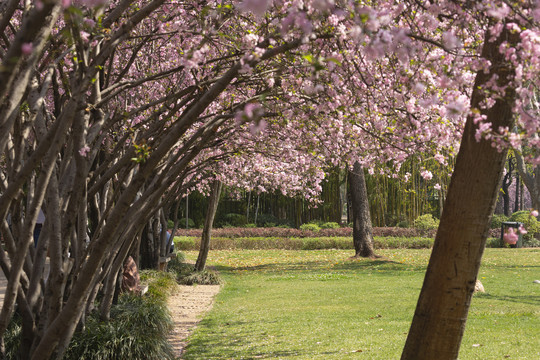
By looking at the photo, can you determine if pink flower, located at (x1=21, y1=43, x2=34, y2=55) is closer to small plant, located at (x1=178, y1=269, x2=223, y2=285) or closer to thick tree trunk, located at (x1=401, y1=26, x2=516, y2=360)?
thick tree trunk, located at (x1=401, y1=26, x2=516, y2=360)

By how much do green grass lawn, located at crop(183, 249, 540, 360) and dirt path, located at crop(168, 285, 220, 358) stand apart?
18 centimetres

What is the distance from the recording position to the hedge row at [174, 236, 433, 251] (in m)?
23.5

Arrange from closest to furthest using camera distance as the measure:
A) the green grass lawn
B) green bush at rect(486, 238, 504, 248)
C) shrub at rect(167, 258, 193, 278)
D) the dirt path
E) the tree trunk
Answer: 1. the green grass lawn
2. the dirt path
3. the tree trunk
4. shrub at rect(167, 258, 193, 278)
5. green bush at rect(486, 238, 504, 248)

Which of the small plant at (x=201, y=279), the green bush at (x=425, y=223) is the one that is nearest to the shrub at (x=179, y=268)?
the small plant at (x=201, y=279)

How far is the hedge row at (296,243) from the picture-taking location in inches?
924

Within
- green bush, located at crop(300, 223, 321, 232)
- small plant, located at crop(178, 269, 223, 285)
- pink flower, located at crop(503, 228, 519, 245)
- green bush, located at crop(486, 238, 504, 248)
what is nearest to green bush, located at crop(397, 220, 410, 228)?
green bush, located at crop(300, 223, 321, 232)

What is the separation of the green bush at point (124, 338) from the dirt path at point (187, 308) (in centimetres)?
40

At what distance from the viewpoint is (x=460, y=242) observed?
156 inches

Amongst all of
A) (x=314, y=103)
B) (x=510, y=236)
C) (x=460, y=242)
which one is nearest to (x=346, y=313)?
(x=314, y=103)

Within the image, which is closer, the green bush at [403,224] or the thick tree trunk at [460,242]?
the thick tree trunk at [460,242]

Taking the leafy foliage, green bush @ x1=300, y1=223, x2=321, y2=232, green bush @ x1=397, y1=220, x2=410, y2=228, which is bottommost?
the leafy foliage

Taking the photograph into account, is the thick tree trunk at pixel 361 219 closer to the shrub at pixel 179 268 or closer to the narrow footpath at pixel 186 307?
the shrub at pixel 179 268

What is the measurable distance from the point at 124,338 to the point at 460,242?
12.3 feet

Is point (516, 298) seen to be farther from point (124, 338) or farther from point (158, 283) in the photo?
point (124, 338)
